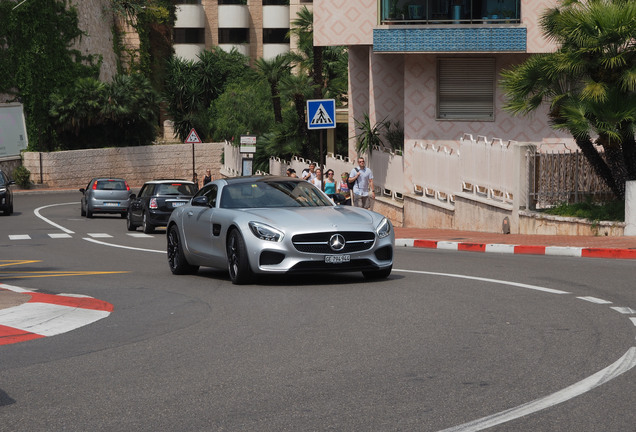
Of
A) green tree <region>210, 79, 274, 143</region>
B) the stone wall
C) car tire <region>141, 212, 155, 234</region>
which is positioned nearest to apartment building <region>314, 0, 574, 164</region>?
car tire <region>141, 212, 155, 234</region>

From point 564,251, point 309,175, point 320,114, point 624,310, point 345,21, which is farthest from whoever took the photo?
point 345,21

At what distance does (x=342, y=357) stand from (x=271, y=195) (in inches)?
263

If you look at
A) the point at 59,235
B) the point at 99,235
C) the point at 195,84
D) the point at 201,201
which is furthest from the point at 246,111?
the point at 201,201

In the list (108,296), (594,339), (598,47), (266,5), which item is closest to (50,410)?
(594,339)

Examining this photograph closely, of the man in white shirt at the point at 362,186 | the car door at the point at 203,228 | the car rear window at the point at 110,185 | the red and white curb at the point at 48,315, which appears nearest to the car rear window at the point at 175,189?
the man in white shirt at the point at 362,186

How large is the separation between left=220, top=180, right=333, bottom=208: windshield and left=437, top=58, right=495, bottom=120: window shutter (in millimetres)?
17192

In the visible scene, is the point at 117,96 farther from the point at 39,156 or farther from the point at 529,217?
the point at 529,217

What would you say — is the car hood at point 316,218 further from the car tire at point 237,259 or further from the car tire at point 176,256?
the car tire at point 176,256

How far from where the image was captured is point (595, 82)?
21.1m

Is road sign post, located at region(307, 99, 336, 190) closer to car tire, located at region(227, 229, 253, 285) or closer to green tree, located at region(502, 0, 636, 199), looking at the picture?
green tree, located at region(502, 0, 636, 199)

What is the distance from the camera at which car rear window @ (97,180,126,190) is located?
38844 mm

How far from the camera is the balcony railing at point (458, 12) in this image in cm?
3091

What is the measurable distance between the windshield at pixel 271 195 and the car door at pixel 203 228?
0.28 metres

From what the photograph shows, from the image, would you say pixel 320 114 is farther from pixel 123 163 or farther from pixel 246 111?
pixel 123 163
